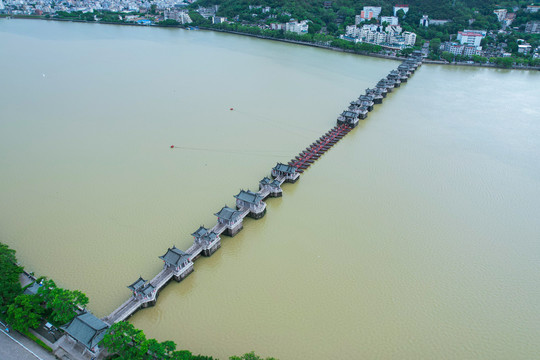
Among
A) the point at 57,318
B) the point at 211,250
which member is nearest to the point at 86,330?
the point at 57,318

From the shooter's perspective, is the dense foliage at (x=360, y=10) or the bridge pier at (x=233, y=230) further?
the dense foliage at (x=360, y=10)

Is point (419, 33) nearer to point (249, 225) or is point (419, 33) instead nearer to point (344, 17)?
point (344, 17)

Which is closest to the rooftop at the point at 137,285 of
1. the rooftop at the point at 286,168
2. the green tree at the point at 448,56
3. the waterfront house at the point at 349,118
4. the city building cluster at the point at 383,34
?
the rooftop at the point at 286,168

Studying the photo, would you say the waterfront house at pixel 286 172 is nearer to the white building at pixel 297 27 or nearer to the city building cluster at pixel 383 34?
the city building cluster at pixel 383 34

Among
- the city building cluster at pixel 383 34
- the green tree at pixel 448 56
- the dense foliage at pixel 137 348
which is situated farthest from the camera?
the city building cluster at pixel 383 34

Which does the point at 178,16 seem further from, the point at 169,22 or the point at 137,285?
the point at 137,285

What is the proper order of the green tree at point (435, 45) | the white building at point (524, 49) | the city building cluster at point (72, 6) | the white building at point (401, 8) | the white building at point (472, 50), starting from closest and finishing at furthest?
the white building at point (524, 49), the white building at point (472, 50), the green tree at point (435, 45), the white building at point (401, 8), the city building cluster at point (72, 6)

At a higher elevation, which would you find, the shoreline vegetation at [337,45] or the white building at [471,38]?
the white building at [471,38]

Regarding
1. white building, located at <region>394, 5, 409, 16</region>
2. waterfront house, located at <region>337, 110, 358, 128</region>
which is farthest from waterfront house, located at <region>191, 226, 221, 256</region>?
white building, located at <region>394, 5, 409, 16</region>
